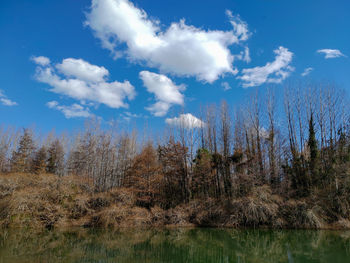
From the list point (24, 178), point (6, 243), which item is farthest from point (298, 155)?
point (24, 178)

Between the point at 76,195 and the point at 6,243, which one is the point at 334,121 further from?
the point at 6,243

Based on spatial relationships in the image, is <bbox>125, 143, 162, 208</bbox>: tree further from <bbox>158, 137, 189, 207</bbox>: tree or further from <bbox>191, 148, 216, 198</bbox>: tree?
<bbox>191, 148, 216, 198</bbox>: tree

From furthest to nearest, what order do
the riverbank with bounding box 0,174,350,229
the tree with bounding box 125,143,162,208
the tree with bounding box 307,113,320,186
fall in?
the tree with bounding box 125,143,162,208
the tree with bounding box 307,113,320,186
the riverbank with bounding box 0,174,350,229

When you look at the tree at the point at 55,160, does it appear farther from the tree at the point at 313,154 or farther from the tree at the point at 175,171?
the tree at the point at 313,154

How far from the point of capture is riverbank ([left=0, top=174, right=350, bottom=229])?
17.1 meters

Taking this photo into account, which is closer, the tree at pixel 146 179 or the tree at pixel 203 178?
the tree at pixel 146 179

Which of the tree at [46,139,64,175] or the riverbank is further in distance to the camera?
the tree at [46,139,64,175]

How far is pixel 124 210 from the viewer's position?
20.7 metres

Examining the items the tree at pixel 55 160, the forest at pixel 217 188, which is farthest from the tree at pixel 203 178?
the tree at pixel 55 160

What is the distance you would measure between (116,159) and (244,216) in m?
20.7

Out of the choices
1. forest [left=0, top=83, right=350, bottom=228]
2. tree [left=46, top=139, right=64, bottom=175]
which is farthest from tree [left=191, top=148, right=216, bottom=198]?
tree [left=46, top=139, right=64, bottom=175]

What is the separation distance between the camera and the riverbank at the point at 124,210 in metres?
17.1

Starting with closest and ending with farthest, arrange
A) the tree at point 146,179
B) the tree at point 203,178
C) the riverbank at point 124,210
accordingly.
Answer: the riverbank at point 124,210 < the tree at point 146,179 < the tree at point 203,178

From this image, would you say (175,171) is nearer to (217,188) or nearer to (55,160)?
(217,188)
